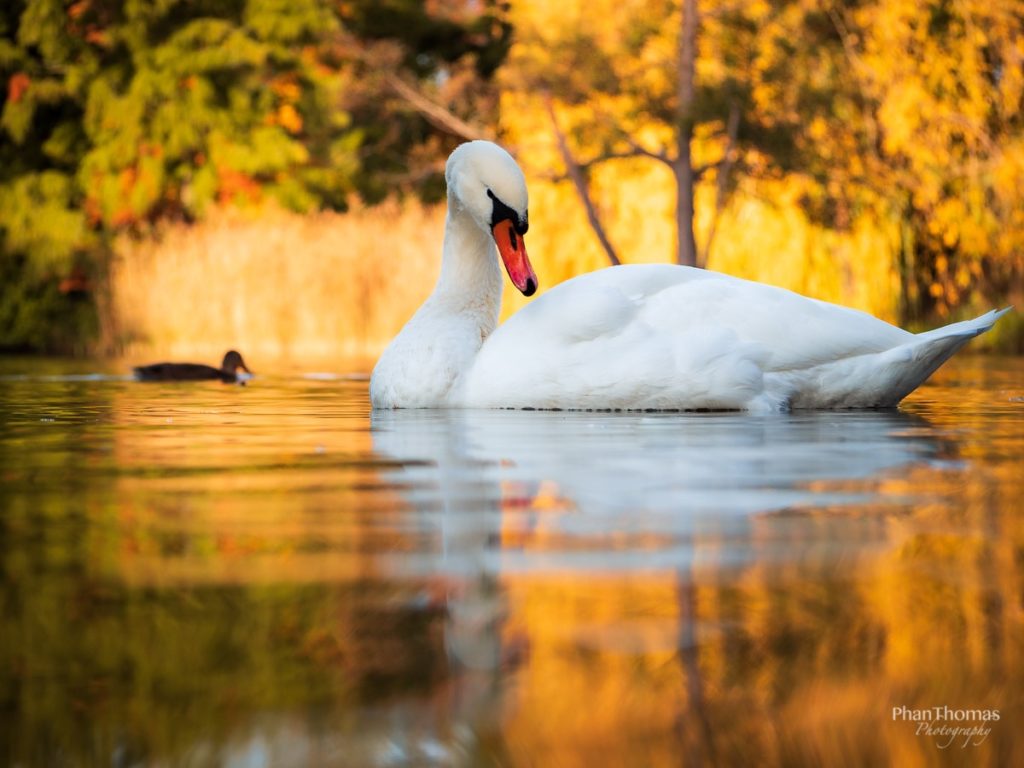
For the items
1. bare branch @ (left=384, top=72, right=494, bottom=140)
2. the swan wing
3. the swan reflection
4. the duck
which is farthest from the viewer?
bare branch @ (left=384, top=72, right=494, bottom=140)

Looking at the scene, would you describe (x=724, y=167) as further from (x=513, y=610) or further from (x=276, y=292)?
(x=513, y=610)

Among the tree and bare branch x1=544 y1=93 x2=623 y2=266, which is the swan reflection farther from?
bare branch x1=544 y1=93 x2=623 y2=266

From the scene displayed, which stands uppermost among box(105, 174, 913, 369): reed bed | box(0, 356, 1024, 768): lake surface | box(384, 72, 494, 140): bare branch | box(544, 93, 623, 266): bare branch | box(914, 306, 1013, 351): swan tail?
box(384, 72, 494, 140): bare branch

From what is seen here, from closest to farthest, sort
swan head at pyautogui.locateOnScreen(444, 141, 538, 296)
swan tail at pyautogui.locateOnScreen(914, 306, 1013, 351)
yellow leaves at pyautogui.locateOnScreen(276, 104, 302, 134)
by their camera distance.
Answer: swan tail at pyautogui.locateOnScreen(914, 306, 1013, 351) → swan head at pyautogui.locateOnScreen(444, 141, 538, 296) → yellow leaves at pyautogui.locateOnScreen(276, 104, 302, 134)

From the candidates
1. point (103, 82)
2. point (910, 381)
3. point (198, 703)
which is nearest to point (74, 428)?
point (910, 381)

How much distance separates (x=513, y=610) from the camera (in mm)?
2334

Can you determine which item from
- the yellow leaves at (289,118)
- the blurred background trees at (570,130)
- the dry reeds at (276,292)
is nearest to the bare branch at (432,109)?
the blurred background trees at (570,130)

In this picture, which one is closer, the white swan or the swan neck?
the white swan

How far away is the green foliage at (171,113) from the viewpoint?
1006 inches

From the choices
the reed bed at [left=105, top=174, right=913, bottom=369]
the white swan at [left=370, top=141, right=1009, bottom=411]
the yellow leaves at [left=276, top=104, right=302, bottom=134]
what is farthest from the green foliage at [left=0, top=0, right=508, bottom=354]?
the white swan at [left=370, top=141, right=1009, bottom=411]

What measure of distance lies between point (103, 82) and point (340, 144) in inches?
150

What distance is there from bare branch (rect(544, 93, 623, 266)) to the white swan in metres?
13.3

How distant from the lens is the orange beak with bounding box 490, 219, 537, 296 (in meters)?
7.30

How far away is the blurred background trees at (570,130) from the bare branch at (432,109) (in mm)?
55
